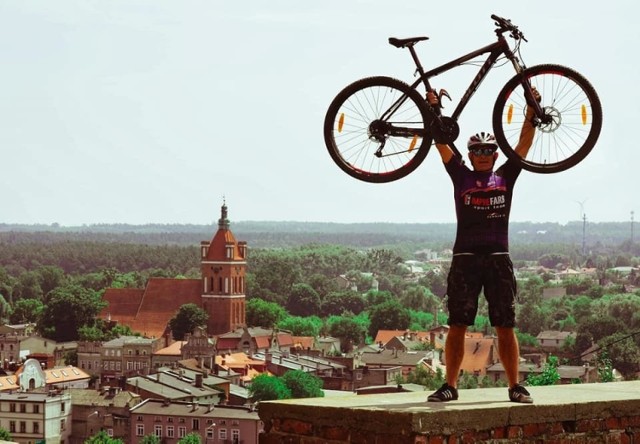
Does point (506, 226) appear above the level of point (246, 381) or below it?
above

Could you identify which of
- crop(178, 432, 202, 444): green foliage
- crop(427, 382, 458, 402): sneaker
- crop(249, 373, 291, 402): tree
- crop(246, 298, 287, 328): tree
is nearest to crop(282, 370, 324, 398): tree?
crop(249, 373, 291, 402): tree

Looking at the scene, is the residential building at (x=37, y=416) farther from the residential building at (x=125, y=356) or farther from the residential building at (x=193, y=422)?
the residential building at (x=125, y=356)

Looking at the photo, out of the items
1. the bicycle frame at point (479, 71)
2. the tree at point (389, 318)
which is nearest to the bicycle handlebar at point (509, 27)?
the bicycle frame at point (479, 71)

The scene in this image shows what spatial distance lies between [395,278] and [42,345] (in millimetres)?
88568

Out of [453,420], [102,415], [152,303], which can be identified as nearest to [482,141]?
[453,420]

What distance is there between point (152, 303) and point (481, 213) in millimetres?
101340

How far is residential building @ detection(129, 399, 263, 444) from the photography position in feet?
193

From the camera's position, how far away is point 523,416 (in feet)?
18.4

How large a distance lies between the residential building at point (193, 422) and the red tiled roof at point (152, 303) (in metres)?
41.8

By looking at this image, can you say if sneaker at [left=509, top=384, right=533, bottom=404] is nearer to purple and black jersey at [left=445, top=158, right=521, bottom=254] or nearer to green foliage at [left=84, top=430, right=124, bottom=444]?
purple and black jersey at [left=445, top=158, right=521, bottom=254]

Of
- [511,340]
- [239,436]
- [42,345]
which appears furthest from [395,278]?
[511,340]

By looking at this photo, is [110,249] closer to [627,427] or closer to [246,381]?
[246,381]

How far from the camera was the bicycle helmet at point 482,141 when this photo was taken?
20.7ft

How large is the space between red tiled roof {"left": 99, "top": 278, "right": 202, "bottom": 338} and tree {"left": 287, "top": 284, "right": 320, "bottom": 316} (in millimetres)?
23412
